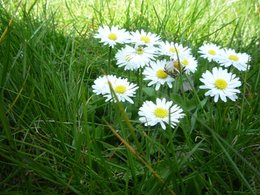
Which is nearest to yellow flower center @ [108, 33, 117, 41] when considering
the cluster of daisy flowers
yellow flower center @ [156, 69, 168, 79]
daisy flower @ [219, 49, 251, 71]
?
the cluster of daisy flowers

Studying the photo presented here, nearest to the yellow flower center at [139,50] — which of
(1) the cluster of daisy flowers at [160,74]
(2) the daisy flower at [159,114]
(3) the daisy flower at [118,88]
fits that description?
(1) the cluster of daisy flowers at [160,74]

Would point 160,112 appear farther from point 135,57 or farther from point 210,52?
point 210,52

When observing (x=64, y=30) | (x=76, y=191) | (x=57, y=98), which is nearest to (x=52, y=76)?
(x=57, y=98)

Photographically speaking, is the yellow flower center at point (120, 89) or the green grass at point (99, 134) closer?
the green grass at point (99, 134)

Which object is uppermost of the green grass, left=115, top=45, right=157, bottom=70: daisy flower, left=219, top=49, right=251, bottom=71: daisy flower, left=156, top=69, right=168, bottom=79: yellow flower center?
left=219, top=49, right=251, bottom=71: daisy flower

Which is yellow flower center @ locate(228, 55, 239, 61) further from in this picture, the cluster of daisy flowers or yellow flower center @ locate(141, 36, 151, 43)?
yellow flower center @ locate(141, 36, 151, 43)

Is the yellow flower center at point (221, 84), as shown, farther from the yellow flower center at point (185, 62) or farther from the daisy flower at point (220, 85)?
the yellow flower center at point (185, 62)

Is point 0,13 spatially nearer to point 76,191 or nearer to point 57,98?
point 57,98
